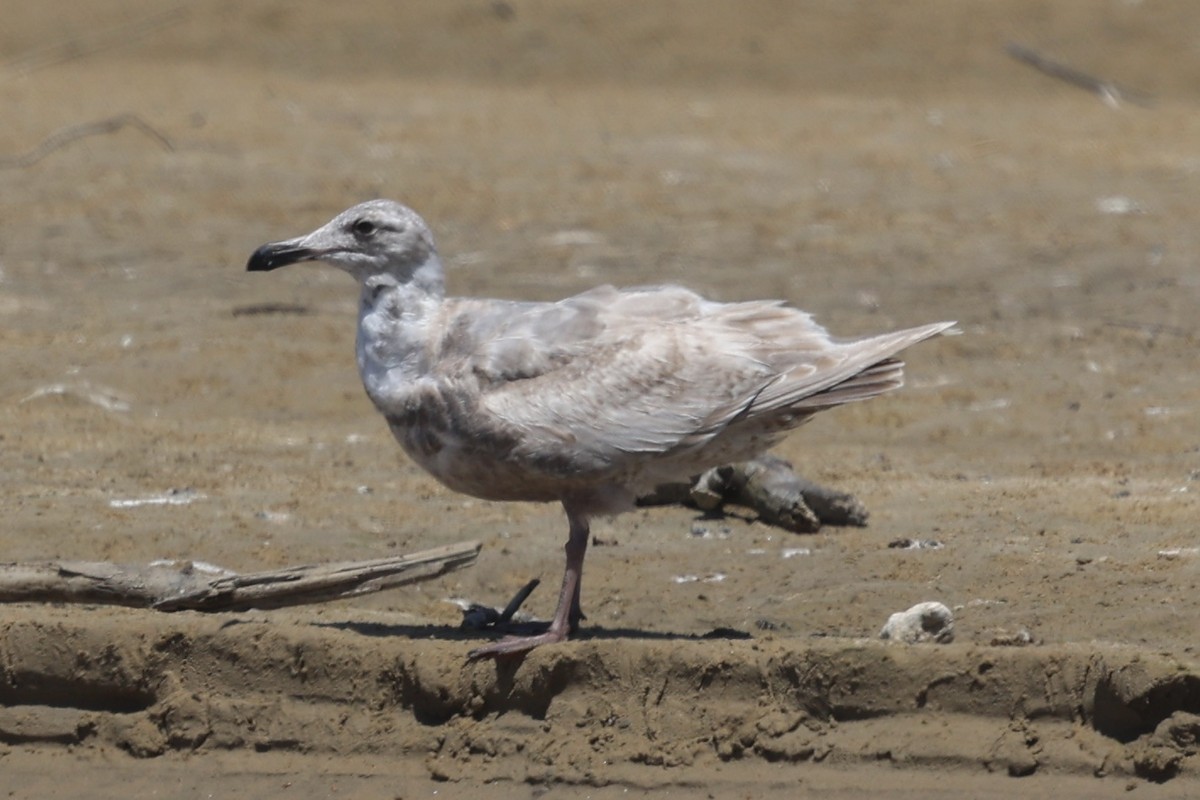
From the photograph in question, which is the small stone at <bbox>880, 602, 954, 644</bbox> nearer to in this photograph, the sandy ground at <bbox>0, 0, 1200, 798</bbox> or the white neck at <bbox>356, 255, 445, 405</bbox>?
the sandy ground at <bbox>0, 0, 1200, 798</bbox>

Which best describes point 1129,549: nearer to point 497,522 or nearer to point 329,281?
point 497,522

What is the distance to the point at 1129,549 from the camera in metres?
6.81

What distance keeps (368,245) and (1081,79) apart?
43.2 feet

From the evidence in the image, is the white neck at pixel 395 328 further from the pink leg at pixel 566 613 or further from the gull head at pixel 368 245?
→ the pink leg at pixel 566 613

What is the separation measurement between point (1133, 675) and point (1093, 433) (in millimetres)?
3821

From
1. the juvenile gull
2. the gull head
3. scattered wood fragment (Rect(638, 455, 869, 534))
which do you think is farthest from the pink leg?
scattered wood fragment (Rect(638, 455, 869, 534))

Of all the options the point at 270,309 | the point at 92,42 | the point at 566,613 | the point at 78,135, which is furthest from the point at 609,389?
the point at 92,42

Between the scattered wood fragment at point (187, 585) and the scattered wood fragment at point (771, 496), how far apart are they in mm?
1632

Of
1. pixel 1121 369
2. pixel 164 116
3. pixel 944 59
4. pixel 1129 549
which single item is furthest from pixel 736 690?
pixel 944 59

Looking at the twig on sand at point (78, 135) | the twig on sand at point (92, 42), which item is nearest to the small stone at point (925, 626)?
the twig on sand at point (78, 135)

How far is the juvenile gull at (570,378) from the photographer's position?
5457 millimetres

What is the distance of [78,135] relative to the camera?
591 inches

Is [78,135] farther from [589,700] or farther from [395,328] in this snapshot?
[589,700]

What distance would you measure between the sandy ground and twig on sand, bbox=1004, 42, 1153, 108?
0.19 m
